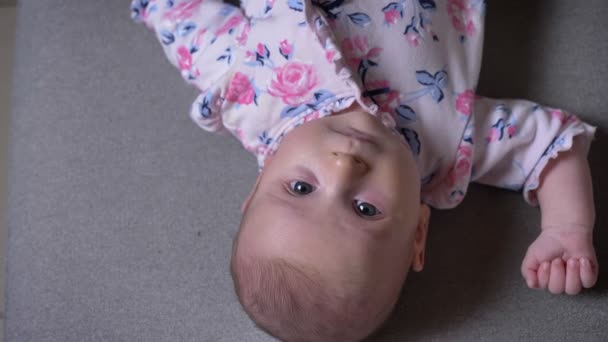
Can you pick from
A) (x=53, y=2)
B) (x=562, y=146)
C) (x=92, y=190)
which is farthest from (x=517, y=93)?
(x=53, y=2)

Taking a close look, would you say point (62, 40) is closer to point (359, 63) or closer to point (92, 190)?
point (92, 190)

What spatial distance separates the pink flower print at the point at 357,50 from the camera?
0.79 metres

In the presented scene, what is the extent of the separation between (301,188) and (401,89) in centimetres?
21

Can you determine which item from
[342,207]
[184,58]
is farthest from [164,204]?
[342,207]

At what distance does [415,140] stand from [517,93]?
226mm

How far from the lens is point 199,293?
856 millimetres

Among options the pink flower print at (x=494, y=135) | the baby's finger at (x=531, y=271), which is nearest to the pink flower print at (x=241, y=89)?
the pink flower print at (x=494, y=135)

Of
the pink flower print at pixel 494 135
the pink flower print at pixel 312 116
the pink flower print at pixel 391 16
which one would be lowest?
the pink flower print at pixel 494 135

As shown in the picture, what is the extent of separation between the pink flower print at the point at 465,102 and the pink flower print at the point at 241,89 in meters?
0.29

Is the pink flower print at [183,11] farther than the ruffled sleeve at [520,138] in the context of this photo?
Yes

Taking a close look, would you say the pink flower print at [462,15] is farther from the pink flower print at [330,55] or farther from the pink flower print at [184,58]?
the pink flower print at [184,58]

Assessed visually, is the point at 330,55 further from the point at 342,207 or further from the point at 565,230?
the point at 565,230

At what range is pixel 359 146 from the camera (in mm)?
696

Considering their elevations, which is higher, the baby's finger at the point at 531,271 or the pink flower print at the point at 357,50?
the pink flower print at the point at 357,50
